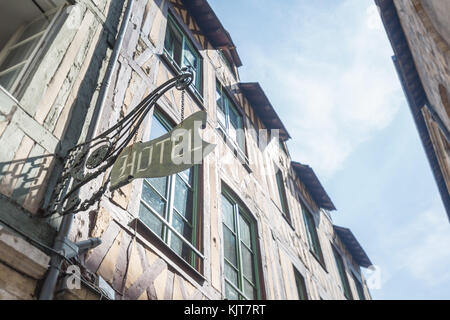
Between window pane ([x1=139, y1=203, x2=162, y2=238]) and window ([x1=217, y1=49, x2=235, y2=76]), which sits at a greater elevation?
window ([x1=217, y1=49, x2=235, y2=76])

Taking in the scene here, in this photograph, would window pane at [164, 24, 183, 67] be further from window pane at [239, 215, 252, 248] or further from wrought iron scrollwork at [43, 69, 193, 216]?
wrought iron scrollwork at [43, 69, 193, 216]

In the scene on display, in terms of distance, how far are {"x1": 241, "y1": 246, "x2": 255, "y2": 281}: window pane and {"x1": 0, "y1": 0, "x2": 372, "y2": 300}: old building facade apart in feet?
0.11

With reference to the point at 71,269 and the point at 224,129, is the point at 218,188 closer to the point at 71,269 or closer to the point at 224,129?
the point at 224,129

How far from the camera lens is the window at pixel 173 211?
433cm

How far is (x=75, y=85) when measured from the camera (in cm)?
390

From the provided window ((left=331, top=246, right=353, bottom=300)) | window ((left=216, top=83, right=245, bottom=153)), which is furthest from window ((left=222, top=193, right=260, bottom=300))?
window ((left=331, top=246, right=353, bottom=300))

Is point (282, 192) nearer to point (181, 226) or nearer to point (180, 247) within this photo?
point (181, 226)

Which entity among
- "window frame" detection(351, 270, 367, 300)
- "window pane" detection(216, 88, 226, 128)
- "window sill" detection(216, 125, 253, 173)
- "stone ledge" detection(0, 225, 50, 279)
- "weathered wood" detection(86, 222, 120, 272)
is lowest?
"stone ledge" detection(0, 225, 50, 279)

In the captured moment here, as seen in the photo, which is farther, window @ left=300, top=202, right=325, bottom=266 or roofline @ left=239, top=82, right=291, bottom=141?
window @ left=300, top=202, right=325, bottom=266

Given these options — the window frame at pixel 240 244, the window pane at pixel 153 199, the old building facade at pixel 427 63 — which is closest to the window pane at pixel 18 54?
the window pane at pixel 153 199

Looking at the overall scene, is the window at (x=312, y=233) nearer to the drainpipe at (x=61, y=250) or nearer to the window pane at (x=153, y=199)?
the window pane at (x=153, y=199)

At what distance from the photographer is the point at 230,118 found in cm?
889

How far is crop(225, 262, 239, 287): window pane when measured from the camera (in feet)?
17.7

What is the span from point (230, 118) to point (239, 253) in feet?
12.4
